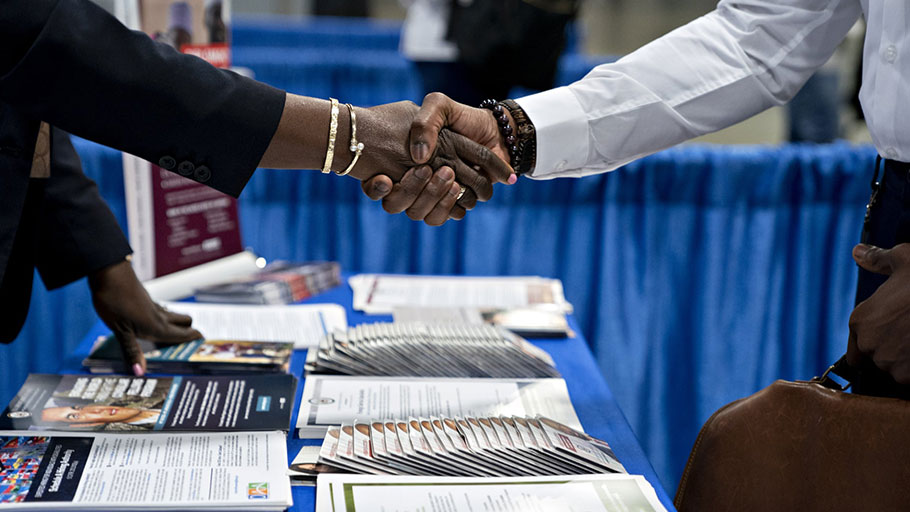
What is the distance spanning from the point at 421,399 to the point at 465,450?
0.67 ft

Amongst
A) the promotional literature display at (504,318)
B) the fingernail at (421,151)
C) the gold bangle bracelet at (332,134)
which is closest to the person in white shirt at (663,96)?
the fingernail at (421,151)

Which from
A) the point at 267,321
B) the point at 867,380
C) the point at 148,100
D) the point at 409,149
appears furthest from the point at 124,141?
the point at 867,380

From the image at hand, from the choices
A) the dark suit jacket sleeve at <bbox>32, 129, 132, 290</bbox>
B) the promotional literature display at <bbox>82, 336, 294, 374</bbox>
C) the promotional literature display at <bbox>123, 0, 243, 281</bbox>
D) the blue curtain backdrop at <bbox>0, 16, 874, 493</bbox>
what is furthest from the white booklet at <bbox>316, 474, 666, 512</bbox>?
the blue curtain backdrop at <bbox>0, 16, 874, 493</bbox>

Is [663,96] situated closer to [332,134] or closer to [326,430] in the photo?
[332,134]

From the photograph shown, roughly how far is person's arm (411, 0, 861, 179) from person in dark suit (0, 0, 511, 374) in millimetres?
129

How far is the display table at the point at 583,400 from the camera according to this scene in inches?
35.9

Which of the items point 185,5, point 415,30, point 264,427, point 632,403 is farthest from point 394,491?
point 415,30

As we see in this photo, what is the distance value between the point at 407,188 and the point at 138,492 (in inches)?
25.6

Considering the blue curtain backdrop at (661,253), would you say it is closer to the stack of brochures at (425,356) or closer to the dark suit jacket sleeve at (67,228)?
the dark suit jacket sleeve at (67,228)

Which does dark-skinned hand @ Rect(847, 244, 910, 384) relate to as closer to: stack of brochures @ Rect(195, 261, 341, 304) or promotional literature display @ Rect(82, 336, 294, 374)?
promotional literature display @ Rect(82, 336, 294, 374)

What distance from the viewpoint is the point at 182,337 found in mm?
1300

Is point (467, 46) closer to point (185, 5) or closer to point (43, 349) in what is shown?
point (185, 5)

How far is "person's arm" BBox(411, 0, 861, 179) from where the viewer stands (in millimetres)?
1358

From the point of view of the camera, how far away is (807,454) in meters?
0.83
